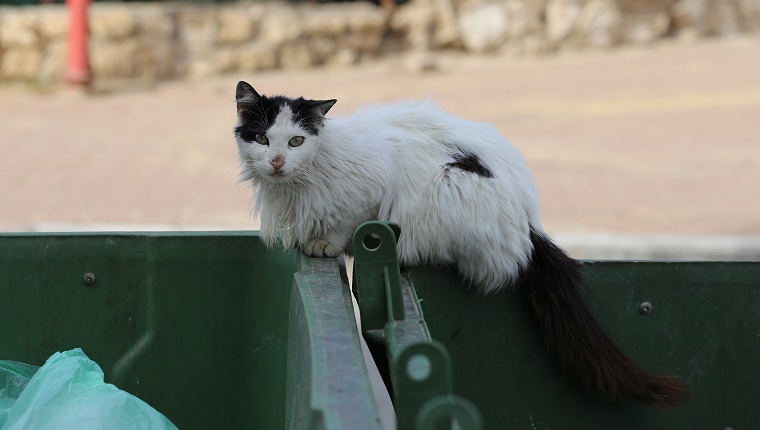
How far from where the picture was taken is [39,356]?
2.57m

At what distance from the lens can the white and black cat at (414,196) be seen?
2496 mm

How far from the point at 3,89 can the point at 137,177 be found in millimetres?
3225

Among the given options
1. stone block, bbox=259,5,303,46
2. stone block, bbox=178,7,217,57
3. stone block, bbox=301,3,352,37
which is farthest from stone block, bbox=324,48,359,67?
stone block, bbox=178,7,217,57

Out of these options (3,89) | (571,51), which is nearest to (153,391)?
(3,89)

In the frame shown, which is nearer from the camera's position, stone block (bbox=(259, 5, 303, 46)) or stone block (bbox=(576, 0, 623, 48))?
stone block (bbox=(259, 5, 303, 46))

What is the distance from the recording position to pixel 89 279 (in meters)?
2.57

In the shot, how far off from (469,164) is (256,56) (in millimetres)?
8026

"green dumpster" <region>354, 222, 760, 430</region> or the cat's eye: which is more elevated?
the cat's eye

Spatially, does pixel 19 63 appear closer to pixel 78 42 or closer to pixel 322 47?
pixel 78 42

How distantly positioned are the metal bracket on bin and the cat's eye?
51 cm

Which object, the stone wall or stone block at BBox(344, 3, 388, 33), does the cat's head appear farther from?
stone block at BBox(344, 3, 388, 33)

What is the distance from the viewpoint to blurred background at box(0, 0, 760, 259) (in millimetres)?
6621

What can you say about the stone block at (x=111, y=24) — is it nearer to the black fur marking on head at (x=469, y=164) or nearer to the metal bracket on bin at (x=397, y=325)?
the black fur marking on head at (x=469, y=164)

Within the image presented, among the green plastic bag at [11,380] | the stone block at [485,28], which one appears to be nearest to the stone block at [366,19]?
the stone block at [485,28]
